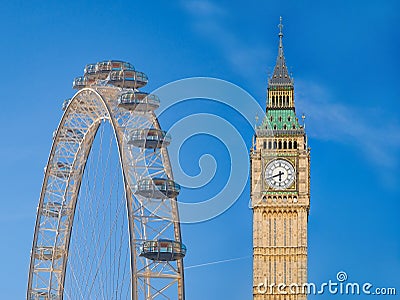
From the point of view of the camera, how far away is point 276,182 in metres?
188

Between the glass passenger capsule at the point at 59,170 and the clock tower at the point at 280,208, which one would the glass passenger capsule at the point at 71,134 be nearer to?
the glass passenger capsule at the point at 59,170

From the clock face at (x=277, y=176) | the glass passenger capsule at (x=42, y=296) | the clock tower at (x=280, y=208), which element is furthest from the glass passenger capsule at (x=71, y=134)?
the clock face at (x=277, y=176)

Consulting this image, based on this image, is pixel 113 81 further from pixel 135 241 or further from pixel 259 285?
pixel 259 285

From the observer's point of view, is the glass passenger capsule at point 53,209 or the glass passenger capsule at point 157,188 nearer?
the glass passenger capsule at point 157,188

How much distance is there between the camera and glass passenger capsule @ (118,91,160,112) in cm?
11162

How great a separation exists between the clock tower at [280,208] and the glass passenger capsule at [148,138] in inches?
3051

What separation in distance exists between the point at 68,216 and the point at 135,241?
27.3 meters

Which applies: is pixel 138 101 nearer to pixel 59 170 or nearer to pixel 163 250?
pixel 163 250

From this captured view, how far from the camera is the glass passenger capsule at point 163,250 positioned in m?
107

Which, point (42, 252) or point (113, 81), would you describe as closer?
point (113, 81)

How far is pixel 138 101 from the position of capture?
367ft

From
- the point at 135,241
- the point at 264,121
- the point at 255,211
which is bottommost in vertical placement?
the point at 135,241

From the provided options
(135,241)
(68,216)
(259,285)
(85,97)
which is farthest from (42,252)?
(259,285)

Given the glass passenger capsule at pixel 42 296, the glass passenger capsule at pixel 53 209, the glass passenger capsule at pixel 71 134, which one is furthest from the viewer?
the glass passenger capsule at pixel 42 296
